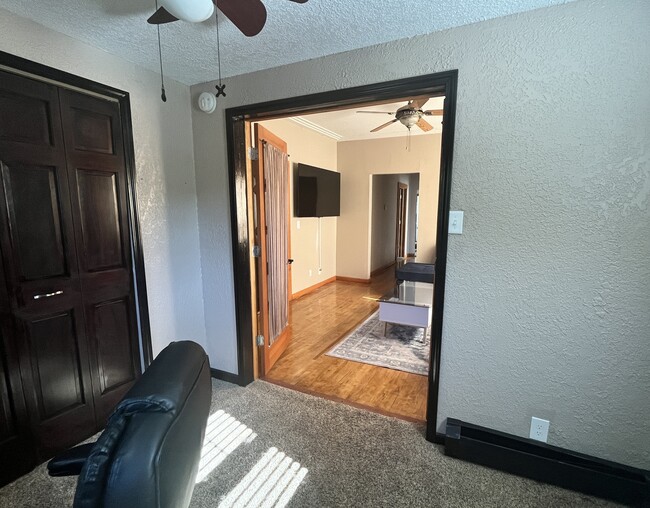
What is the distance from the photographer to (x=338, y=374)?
2775 mm

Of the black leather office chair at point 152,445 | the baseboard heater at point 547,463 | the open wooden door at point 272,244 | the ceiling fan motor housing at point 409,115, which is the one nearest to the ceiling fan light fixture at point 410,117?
the ceiling fan motor housing at point 409,115

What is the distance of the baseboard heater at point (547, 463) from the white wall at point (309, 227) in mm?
3513

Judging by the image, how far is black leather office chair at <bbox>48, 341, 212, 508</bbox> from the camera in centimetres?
50

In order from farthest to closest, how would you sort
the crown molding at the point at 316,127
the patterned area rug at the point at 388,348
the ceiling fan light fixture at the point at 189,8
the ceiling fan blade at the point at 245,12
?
the crown molding at the point at 316,127, the patterned area rug at the point at 388,348, the ceiling fan blade at the point at 245,12, the ceiling fan light fixture at the point at 189,8

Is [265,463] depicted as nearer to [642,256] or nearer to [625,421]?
[625,421]

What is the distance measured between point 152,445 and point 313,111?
2.07 meters

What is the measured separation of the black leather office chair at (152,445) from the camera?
0.50 meters

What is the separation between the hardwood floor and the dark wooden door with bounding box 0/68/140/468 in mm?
1254

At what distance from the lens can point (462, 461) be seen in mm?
1802

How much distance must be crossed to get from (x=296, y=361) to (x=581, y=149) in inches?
103

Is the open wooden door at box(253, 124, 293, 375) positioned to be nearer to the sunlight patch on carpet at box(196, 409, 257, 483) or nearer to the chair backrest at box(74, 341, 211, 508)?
the sunlight patch on carpet at box(196, 409, 257, 483)

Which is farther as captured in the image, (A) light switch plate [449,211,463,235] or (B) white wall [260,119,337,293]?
(B) white wall [260,119,337,293]

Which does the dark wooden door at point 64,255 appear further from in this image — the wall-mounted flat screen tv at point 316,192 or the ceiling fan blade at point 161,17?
the wall-mounted flat screen tv at point 316,192

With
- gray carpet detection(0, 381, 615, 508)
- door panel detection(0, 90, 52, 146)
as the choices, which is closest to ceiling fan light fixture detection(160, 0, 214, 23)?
door panel detection(0, 90, 52, 146)
